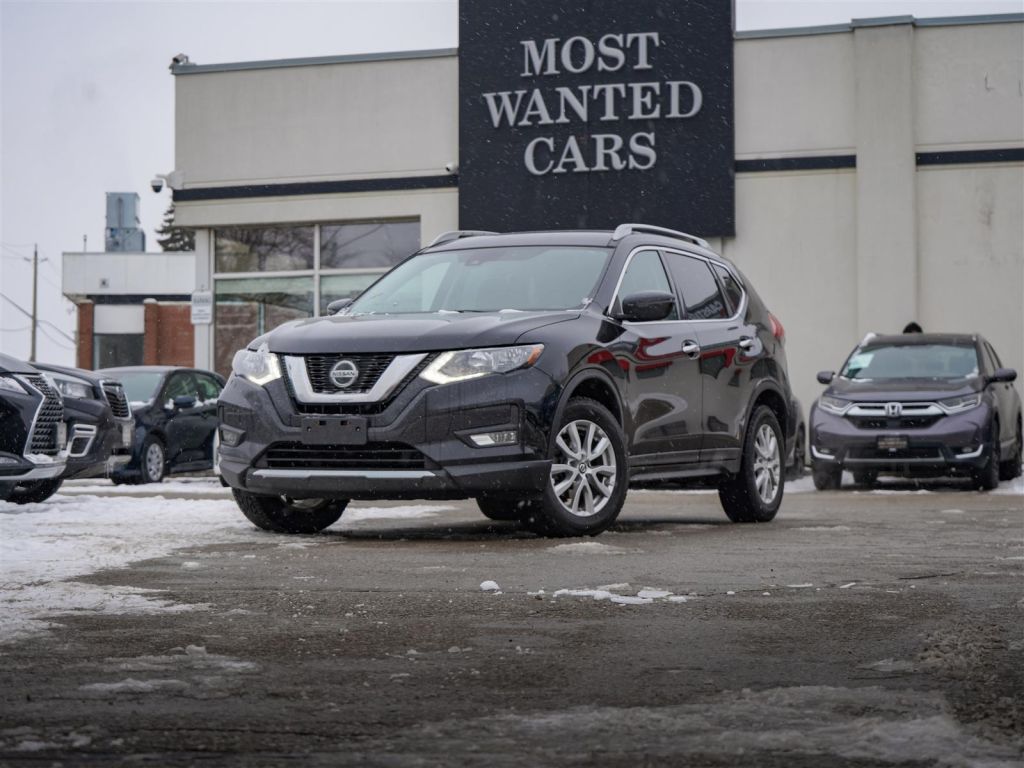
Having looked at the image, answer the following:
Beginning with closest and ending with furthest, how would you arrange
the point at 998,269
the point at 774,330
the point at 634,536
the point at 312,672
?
the point at 312,672 < the point at 634,536 < the point at 774,330 < the point at 998,269

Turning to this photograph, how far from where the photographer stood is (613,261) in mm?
9562

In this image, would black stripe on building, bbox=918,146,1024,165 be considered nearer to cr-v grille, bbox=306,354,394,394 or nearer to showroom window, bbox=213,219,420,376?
showroom window, bbox=213,219,420,376

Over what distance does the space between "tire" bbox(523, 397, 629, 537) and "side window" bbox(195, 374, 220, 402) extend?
11817 millimetres

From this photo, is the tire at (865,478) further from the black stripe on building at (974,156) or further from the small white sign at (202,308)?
the small white sign at (202,308)

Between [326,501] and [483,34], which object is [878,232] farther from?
[326,501]

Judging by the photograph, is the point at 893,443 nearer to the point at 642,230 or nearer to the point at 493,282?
the point at 642,230

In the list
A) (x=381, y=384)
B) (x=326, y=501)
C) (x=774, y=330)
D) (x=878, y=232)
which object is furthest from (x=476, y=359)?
(x=878, y=232)

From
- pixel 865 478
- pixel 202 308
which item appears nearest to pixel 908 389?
pixel 865 478

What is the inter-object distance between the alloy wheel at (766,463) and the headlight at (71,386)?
5113 millimetres

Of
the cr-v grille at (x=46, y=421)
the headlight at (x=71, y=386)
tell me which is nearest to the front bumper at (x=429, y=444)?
the cr-v grille at (x=46, y=421)

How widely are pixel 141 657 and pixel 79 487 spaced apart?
44.8ft

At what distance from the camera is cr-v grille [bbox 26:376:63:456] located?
37.0 ft

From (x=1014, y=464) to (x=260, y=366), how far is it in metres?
11.1

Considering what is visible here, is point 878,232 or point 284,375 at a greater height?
point 878,232
